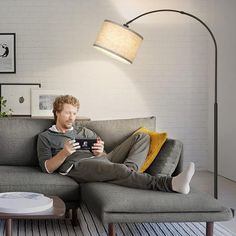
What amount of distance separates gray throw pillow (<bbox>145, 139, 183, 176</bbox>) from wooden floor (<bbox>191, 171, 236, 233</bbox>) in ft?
2.15

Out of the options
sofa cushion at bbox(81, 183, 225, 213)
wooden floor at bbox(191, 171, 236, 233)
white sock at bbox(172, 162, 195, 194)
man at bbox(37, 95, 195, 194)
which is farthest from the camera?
wooden floor at bbox(191, 171, 236, 233)

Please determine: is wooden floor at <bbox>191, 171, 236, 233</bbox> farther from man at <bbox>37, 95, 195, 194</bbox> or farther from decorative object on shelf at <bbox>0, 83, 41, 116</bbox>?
decorative object on shelf at <bbox>0, 83, 41, 116</bbox>

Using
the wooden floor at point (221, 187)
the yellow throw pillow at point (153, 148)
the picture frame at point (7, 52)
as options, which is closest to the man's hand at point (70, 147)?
the yellow throw pillow at point (153, 148)

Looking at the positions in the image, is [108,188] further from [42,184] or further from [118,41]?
[118,41]

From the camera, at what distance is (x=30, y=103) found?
5.97 meters

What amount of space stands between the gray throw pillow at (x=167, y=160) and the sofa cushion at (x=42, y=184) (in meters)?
0.61

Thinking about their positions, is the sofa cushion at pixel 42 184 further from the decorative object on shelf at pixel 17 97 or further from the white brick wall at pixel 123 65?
the white brick wall at pixel 123 65

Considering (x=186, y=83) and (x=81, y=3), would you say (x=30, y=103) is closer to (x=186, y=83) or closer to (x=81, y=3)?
(x=81, y=3)

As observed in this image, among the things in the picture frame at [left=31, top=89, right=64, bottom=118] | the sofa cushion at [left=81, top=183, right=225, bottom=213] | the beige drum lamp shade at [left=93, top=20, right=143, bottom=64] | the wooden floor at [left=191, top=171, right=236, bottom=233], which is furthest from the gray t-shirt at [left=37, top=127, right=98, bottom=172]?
the picture frame at [left=31, top=89, right=64, bottom=118]

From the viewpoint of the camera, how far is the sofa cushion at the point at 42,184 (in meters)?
3.36

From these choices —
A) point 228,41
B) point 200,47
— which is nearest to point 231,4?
point 228,41

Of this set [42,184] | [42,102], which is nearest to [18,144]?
→ [42,184]

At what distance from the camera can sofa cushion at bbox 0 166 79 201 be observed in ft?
11.0

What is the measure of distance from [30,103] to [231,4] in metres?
2.79
